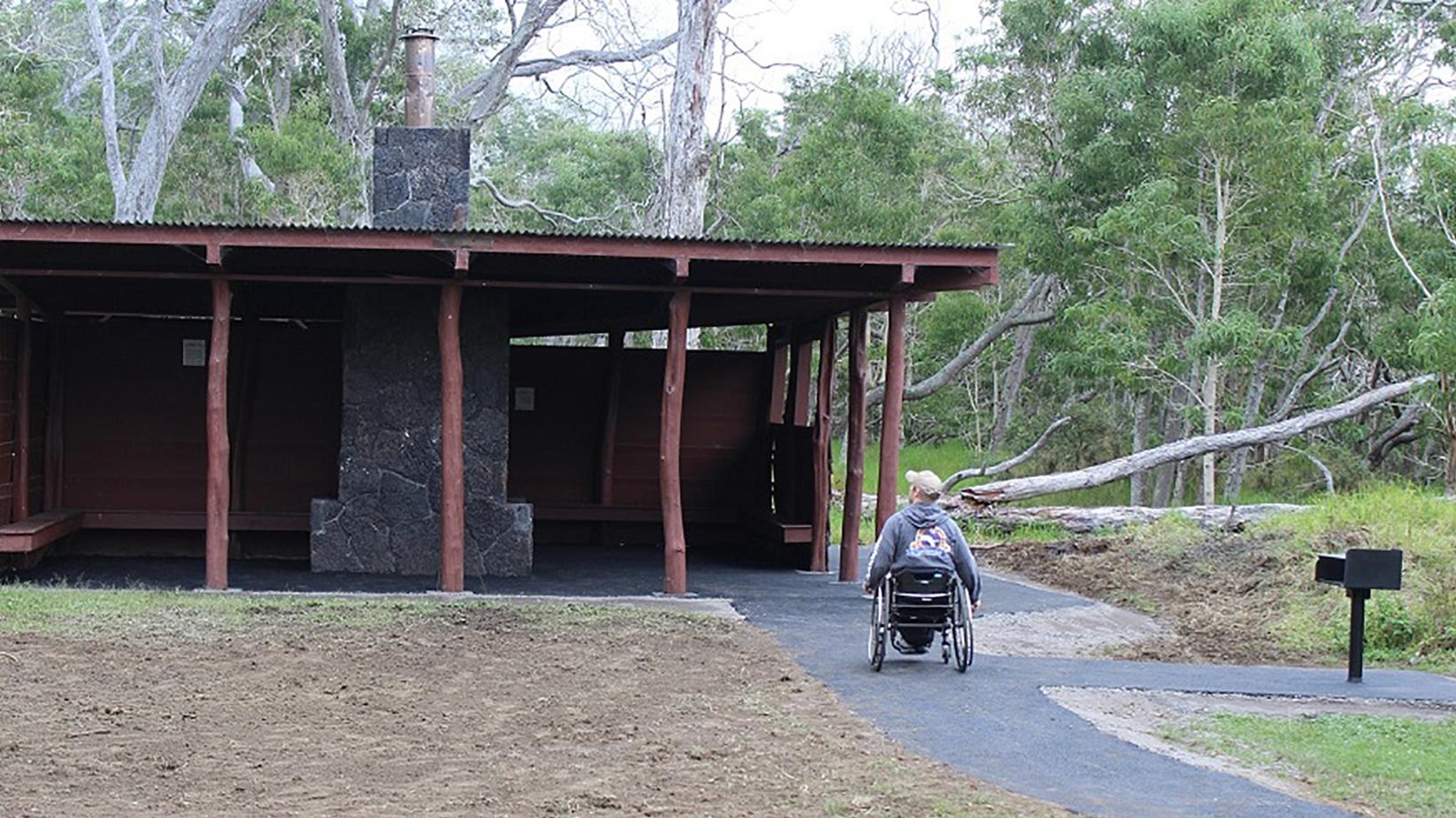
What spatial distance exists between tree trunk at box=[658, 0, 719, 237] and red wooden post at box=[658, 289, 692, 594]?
32.9 feet

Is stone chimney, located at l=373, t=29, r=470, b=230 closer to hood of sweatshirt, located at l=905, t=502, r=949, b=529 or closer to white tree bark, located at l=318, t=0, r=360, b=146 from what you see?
hood of sweatshirt, located at l=905, t=502, r=949, b=529

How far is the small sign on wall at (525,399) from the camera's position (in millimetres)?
16359

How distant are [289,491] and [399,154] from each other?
3145mm

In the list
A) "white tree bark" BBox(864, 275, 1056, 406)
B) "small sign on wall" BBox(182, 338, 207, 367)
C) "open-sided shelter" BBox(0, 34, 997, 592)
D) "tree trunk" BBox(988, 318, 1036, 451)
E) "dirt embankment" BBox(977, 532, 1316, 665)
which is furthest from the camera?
"tree trunk" BBox(988, 318, 1036, 451)

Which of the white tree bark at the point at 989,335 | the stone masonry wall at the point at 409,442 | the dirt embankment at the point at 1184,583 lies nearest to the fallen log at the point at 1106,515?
the dirt embankment at the point at 1184,583

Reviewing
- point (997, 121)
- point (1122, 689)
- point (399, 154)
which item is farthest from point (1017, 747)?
point (997, 121)

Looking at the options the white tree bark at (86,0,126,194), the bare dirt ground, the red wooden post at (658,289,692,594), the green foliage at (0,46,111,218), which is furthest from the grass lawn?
the white tree bark at (86,0,126,194)

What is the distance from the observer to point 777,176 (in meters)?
28.4

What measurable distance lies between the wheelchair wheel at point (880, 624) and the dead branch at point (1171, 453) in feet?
30.1

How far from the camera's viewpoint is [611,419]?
642 inches

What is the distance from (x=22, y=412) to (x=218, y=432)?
7.68 feet

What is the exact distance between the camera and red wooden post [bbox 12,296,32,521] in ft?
45.3

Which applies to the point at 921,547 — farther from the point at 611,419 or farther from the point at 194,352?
the point at 194,352

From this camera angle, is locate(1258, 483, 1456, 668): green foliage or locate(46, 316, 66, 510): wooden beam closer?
locate(1258, 483, 1456, 668): green foliage
